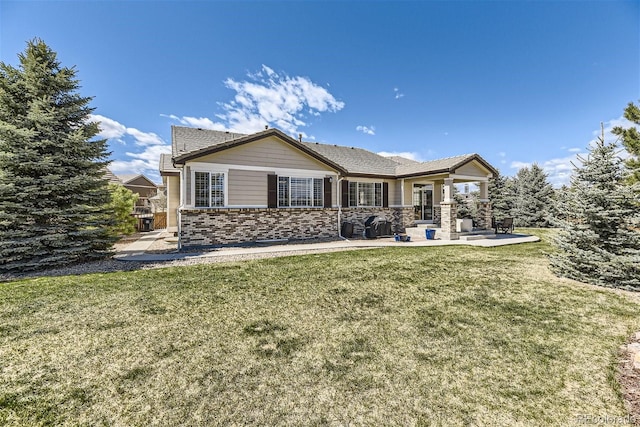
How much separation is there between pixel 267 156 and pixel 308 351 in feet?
32.6

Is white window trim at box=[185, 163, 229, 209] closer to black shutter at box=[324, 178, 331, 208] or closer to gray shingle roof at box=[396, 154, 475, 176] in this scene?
black shutter at box=[324, 178, 331, 208]

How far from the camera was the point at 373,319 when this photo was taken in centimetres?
414

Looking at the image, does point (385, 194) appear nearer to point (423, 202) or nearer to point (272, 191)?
point (423, 202)

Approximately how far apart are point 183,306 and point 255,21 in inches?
506

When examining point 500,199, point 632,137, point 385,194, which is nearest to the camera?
point 632,137

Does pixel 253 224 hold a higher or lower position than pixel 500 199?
lower

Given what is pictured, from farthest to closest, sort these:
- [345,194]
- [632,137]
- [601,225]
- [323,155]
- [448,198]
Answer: [323,155]
[345,194]
[448,198]
[632,137]
[601,225]

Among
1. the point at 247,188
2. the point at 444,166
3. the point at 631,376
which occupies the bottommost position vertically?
the point at 631,376

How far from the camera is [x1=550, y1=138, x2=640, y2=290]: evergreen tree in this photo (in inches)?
221

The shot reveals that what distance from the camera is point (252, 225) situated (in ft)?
37.8

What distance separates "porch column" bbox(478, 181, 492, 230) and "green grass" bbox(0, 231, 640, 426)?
11188mm

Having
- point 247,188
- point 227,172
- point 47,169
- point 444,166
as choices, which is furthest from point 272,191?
point 444,166

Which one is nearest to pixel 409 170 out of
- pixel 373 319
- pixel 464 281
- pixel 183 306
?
pixel 464 281

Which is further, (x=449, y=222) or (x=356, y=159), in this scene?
(x=356, y=159)
